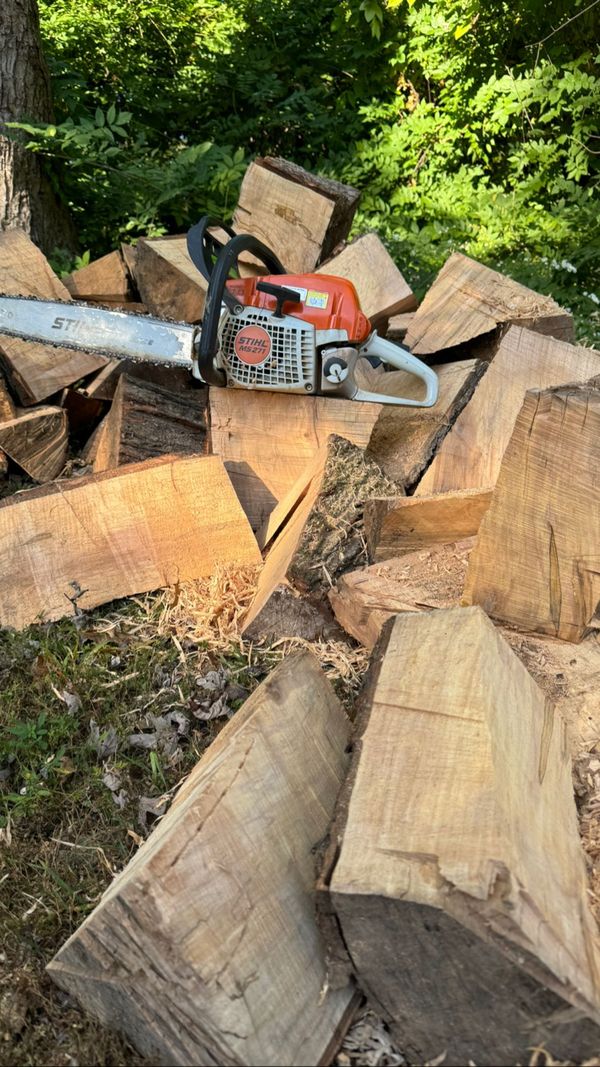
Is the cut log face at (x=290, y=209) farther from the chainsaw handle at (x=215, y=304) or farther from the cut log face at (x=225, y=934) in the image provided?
the cut log face at (x=225, y=934)

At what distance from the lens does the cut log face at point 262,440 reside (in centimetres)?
316

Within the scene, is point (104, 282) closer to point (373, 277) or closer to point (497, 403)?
point (373, 277)

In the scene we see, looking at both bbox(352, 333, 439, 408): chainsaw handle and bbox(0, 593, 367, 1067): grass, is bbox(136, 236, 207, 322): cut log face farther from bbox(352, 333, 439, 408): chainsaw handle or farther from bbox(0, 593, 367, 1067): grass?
bbox(0, 593, 367, 1067): grass

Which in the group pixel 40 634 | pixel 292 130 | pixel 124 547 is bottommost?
pixel 40 634

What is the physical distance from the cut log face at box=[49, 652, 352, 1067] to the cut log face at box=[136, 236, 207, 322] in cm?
219

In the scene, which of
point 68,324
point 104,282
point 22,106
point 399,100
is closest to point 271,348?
point 68,324

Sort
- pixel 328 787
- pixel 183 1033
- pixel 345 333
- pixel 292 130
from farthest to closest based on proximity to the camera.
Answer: pixel 292 130, pixel 345 333, pixel 328 787, pixel 183 1033

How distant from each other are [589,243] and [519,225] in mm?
498

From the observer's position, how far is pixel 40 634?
2.75 metres

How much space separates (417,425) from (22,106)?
2.68 m

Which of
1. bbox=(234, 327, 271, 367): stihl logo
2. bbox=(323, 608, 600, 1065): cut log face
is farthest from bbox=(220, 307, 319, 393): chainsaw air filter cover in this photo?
bbox=(323, 608, 600, 1065): cut log face

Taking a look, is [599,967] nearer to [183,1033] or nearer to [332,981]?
[332,981]

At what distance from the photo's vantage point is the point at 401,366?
3150mm

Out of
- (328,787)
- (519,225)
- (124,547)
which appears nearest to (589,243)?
(519,225)
